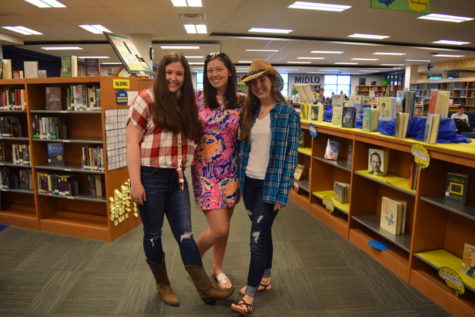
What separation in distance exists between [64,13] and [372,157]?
7.20 meters

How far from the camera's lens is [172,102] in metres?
1.96

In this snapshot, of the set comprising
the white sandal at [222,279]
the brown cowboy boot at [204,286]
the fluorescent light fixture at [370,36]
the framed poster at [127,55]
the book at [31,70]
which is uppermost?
the fluorescent light fixture at [370,36]

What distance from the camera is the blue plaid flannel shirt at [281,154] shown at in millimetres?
1957

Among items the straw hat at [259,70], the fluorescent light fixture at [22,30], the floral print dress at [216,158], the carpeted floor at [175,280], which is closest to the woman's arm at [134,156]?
the floral print dress at [216,158]

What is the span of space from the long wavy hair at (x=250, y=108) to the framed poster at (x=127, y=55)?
72.5 inches

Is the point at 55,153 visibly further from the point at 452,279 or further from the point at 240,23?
the point at 240,23

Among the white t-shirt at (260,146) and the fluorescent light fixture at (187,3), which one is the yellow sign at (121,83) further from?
the fluorescent light fixture at (187,3)

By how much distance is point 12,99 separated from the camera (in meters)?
3.64

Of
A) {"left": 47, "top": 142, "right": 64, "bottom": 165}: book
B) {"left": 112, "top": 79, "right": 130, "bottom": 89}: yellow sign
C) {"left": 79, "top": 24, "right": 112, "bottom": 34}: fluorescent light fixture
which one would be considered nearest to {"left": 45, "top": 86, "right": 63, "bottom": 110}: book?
{"left": 47, "top": 142, "right": 64, "bottom": 165}: book

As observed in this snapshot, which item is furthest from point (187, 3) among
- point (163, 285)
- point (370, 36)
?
point (370, 36)

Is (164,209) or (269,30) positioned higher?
(269,30)

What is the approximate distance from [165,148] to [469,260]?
2.09m

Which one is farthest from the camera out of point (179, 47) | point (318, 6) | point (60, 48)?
point (60, 48)

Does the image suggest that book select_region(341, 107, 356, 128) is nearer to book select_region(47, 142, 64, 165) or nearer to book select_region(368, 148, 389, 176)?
book select_region(368, 148, 389, 176)
